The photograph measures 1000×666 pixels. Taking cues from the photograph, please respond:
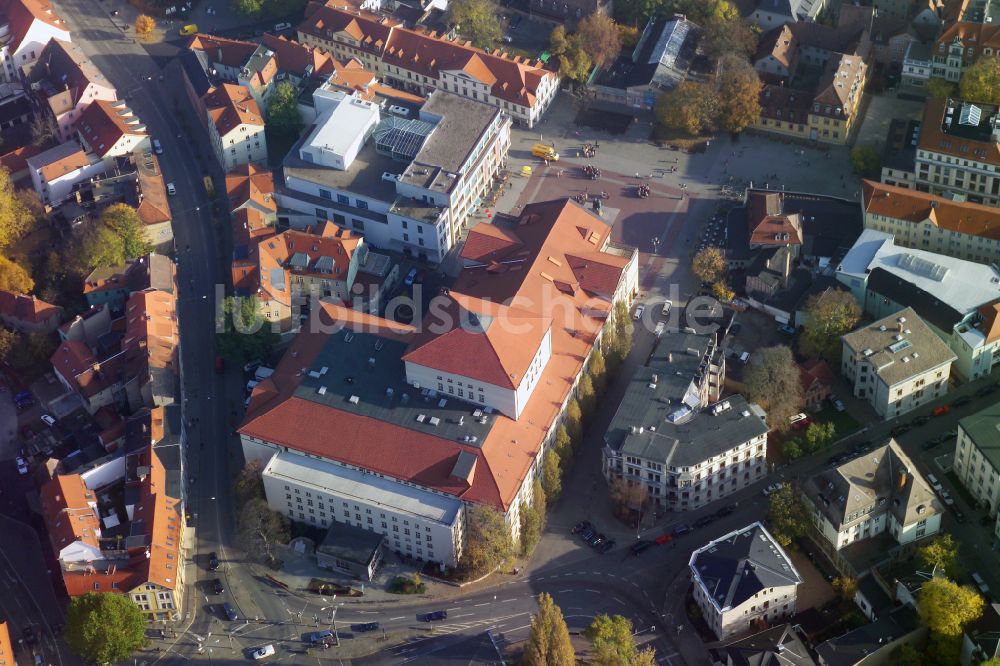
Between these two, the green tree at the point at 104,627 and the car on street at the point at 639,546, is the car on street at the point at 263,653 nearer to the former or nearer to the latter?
the green tree at the point at 104,627

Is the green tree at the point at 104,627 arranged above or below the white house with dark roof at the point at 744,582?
below

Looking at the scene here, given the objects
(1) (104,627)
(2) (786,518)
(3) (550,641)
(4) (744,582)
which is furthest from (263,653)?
(2) (786,518)

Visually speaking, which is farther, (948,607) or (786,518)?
(786,518)

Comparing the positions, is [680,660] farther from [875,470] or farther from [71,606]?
[71,606]

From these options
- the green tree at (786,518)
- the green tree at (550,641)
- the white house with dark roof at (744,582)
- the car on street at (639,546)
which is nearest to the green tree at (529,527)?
the car on street at (639,546)

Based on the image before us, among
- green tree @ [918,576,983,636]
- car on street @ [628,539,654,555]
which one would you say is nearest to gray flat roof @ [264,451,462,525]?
car on street @ [628,539,654,555]

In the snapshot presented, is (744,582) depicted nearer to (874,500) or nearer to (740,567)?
(740,567)

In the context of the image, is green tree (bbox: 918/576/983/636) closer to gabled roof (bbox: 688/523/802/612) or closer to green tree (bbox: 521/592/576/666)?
gabled roof (bbox: 688/523/802/612)
